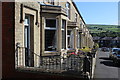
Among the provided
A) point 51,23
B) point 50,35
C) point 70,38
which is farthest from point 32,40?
point 70,38

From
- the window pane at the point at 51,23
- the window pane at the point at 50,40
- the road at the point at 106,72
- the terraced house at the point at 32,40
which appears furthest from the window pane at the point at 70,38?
the window pane at the point at 51,23

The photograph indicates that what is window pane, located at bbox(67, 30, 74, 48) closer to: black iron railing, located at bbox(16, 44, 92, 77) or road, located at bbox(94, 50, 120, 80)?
road, located at bbox(94, 50, 120, 80)

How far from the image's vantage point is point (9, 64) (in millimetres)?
7844

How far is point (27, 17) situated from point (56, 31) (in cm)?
234

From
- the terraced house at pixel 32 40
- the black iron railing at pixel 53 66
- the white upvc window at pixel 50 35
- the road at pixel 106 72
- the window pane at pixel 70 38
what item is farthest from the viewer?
the window pane at pixel 70 38

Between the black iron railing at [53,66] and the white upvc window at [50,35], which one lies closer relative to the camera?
the black iron railing at [53,66]

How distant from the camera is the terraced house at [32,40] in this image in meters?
7.72

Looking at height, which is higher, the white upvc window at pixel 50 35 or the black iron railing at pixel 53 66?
the white upvc window at pixel 50 35

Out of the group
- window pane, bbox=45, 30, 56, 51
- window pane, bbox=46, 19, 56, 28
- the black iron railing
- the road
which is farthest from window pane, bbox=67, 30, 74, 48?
the black iron railing

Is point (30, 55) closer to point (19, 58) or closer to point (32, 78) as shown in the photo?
point (19, 58)

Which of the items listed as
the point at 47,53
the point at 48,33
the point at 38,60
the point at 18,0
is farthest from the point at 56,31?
the point at 18,0

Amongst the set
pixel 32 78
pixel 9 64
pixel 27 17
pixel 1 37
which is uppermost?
pixel 27 17

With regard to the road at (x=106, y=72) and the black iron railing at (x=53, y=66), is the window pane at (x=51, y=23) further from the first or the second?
the road at (x=106, y=72)

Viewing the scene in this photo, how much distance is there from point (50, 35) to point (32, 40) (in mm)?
1810
